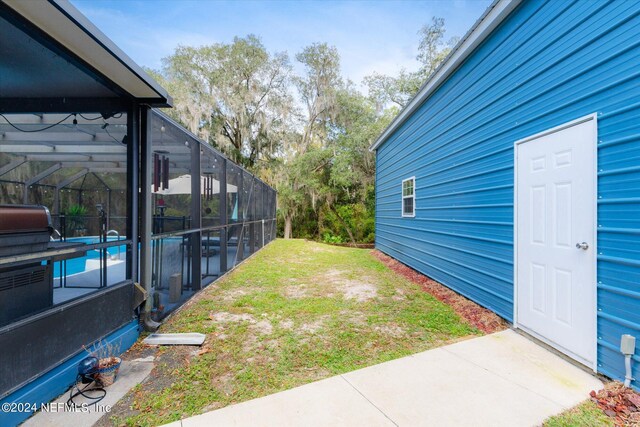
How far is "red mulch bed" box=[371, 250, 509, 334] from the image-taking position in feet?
10.9

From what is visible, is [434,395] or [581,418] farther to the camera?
[434,395]

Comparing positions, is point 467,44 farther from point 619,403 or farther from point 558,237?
point 619,403

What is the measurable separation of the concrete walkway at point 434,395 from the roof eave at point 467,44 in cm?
374

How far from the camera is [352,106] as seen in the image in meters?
14.9

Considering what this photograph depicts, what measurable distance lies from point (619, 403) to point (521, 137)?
2.44 m

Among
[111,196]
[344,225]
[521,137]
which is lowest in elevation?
[344,225]

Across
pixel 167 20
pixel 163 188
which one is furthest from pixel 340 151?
pixel 163 188

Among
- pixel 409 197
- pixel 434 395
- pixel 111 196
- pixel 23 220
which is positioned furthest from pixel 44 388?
pixel 409 197

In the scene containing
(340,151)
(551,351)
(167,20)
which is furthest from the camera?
(340,151)

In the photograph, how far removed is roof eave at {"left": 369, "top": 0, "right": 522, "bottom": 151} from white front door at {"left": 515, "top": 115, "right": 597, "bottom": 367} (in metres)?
1.65

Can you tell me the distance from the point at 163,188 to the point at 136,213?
54 centimetres

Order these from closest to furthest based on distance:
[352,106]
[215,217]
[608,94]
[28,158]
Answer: [608,94], [28,158], [215,217], [352,106]

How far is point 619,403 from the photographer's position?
74.7 inches

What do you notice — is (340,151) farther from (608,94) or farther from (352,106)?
(608,94)
